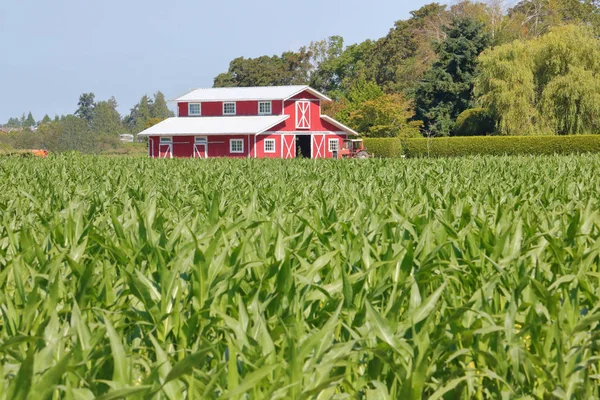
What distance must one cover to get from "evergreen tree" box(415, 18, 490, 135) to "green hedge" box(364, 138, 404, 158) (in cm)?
910

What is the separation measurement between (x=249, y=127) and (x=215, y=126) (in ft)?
10.1

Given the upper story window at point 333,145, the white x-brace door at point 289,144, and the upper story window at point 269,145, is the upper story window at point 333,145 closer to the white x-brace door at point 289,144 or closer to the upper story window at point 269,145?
the white x-brace door at point 289,144

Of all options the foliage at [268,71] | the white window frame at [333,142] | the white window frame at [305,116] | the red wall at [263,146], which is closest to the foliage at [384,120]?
the white window frame at [333,142]

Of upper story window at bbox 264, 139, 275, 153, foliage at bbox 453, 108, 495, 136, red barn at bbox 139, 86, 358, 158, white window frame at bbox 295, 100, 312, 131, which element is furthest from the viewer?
foliage at bbox 453, 108, 495, 136

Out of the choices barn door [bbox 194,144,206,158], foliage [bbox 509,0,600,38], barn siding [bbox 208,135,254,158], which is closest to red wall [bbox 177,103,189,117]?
barn door [bbox 194,144,206,158]

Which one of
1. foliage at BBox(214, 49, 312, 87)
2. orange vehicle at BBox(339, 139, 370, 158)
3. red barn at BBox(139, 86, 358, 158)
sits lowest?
orange vehicle at BBox(339, 139, 370, 158)

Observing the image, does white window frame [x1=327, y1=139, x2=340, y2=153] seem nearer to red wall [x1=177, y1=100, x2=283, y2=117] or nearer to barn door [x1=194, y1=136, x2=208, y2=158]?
red wall [x1=177, y1=100, x2=283, y2=117]

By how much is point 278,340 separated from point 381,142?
169ft

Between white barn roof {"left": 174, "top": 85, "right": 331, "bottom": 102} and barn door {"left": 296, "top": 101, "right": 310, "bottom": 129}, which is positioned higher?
white barn roof {"left": 174, "top": 85, "right": 331, "bottom": 102}

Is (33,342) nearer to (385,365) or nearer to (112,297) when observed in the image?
(112,297)

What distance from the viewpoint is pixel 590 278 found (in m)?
3.96

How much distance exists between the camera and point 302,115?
55.1 metres

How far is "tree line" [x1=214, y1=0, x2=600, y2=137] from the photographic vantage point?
163ft

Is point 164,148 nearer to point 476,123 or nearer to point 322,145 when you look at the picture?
point 322,145
